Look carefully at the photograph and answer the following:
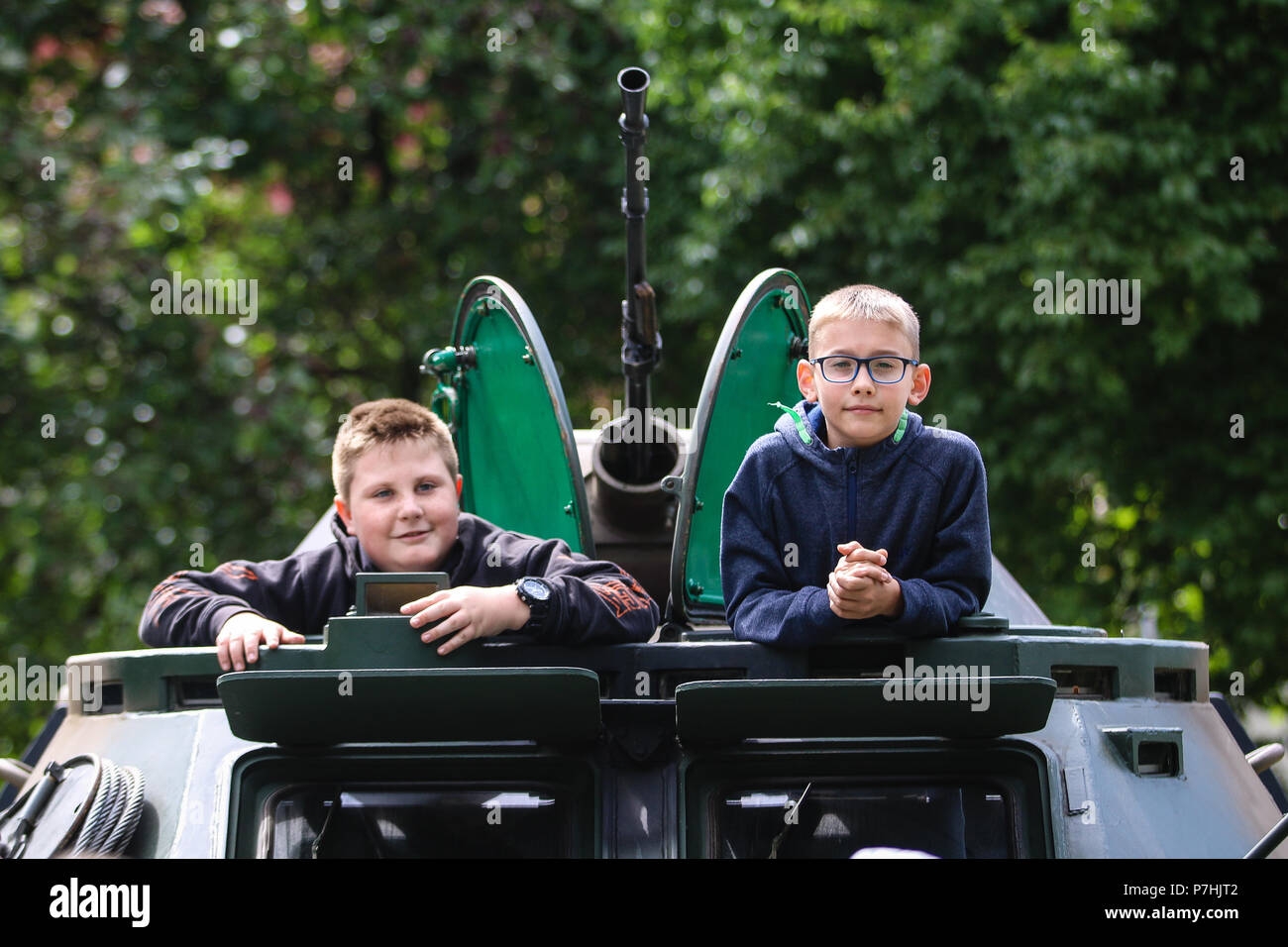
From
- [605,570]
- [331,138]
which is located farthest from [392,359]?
[605,570]

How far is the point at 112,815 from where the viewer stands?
3.17m

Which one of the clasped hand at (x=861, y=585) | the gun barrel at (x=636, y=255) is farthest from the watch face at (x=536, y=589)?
the gun barrel at (x=636, y=255)

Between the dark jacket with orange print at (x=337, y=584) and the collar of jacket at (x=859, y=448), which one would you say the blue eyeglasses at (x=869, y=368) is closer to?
the collar of jacket at (x=859, y=448)

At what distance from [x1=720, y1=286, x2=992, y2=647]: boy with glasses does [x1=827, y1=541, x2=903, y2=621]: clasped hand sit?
0.11 m

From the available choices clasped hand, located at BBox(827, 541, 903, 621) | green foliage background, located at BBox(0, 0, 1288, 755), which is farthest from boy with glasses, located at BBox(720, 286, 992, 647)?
green foliage background, located at BBox(0, 0, 1288, 755)

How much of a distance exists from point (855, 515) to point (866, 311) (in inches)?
17.1

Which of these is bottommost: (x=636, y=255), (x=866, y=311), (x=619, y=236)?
(x=866, y=311)

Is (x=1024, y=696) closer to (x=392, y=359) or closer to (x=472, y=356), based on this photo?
(x=472, y=356)

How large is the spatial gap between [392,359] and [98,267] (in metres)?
2.98

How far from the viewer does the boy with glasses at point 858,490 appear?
11.0ft

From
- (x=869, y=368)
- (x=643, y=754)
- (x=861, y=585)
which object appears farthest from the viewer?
(x=869, y=368)

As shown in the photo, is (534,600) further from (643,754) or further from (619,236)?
(619,236)

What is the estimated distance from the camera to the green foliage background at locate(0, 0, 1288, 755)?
310 inches

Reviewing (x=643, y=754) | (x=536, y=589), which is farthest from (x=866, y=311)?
(x=643, y=754)
